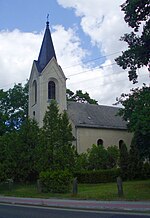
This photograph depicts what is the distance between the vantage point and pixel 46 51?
49.0 meters

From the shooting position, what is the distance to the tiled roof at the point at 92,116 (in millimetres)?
46000

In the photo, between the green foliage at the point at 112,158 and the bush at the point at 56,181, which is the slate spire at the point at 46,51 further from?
the bush at the point at 56,181

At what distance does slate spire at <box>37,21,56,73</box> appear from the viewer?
1907 inches

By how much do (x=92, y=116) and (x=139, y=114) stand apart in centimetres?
3046

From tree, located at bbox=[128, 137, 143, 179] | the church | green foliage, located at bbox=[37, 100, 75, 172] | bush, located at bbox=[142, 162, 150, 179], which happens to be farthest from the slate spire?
green foliage, located at bbox=[37, 100, 75, 172]

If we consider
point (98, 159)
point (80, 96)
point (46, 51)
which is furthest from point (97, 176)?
point (80, 96)

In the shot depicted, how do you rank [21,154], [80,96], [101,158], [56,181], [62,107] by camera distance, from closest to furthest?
[56,181]
[21,154]
[101,158]
[62,107]
[80,96]

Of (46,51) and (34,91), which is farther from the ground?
(46,51)

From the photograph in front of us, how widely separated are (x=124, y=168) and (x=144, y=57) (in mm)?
18244

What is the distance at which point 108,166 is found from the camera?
39.6 m

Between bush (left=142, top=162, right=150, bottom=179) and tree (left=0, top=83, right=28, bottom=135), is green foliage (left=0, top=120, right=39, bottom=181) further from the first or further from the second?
tree (left=0, top=83, right=28, bottom=135)

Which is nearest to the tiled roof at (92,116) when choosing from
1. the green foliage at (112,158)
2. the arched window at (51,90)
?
the arched window at (51,90)

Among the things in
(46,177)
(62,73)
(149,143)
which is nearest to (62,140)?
(46,177)

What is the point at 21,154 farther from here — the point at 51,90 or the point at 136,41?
the point at 51,90
